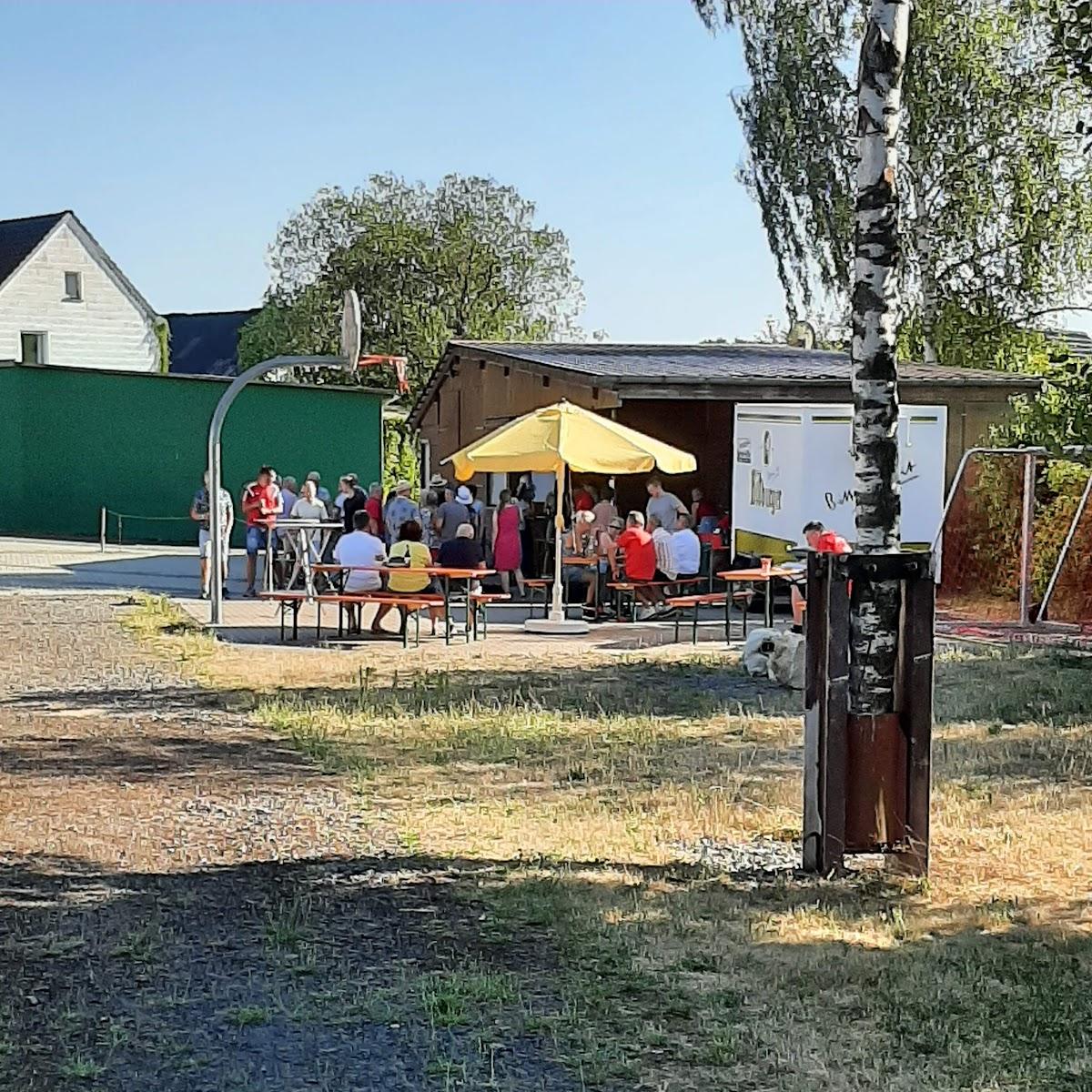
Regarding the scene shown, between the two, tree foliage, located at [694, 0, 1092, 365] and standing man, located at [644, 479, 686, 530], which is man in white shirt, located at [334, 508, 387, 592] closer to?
standing man, located at [644, 479, 686, 530]

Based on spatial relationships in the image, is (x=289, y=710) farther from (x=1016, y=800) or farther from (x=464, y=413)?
(x=464, y=413)

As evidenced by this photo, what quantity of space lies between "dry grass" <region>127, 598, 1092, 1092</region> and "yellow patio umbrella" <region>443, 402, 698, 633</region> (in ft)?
13.5

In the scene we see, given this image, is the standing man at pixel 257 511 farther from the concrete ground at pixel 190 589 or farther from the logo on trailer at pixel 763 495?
the logo on trailer at pixel 763 495

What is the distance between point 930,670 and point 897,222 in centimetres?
199

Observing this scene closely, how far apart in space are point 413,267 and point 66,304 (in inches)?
454

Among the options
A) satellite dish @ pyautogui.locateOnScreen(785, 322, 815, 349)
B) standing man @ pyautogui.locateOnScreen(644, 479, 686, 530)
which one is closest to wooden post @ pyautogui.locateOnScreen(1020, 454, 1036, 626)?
standing man @ pyautogui.locateOnScreen(644, 479, 686, 530)

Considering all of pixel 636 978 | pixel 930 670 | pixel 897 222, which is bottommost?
pixel 636 978

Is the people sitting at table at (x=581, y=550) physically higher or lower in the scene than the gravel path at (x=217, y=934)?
higher

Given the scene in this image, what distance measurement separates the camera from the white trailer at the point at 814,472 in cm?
1764

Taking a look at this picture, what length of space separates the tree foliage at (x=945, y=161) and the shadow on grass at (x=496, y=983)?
2498 cm

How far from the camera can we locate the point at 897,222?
7191 mm

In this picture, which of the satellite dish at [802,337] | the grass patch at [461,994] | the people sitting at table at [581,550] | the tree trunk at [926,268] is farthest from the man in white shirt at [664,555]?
the tree trunk at [926,268]

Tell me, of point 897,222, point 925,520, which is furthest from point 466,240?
point 897,222

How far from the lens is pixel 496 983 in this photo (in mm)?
5195
